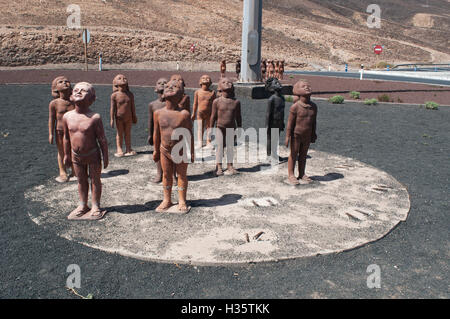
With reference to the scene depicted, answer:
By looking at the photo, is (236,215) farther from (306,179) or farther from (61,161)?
(61,161)

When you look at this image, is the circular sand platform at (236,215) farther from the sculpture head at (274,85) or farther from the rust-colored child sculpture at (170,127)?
the sculpture head at (274,85)

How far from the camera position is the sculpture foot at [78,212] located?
5.04 m

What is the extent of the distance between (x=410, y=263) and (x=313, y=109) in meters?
2.70

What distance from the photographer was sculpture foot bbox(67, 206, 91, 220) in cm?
504

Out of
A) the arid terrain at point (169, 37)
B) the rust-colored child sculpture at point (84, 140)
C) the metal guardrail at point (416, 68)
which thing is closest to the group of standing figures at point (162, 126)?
the rust-colored child sculpture at point (84, 140)

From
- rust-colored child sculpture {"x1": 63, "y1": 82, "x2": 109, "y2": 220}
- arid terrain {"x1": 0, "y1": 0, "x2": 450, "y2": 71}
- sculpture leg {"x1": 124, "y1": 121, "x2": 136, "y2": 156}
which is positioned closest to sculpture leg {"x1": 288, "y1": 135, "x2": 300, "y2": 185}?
rust-colored child sculpture {"x1": 63, "y1": 82, "x2": 109, "y2": 220}

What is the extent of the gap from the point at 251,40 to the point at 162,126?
1199 cm

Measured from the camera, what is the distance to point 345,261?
4.22 meters

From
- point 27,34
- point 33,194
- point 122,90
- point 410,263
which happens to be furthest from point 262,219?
point 27,34

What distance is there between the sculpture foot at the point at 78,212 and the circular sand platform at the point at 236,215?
0.32 ft

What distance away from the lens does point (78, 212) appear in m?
5.08

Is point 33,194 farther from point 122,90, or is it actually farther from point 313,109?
point 313,109

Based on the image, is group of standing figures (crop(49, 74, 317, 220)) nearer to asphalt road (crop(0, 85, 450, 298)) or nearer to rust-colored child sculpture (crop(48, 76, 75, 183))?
rust-colored child sculpture (crop(48, 76, 75, 183))

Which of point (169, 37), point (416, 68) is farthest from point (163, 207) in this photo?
point (416, 68)
